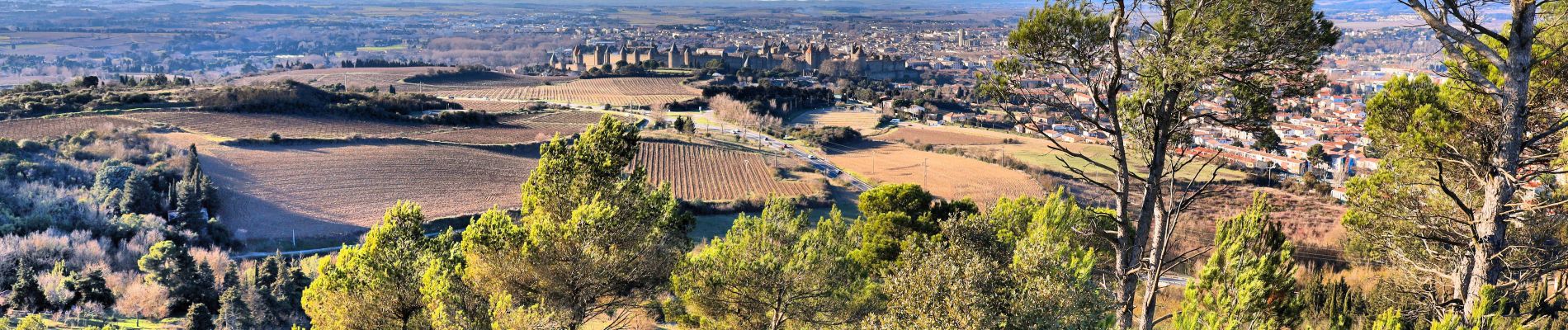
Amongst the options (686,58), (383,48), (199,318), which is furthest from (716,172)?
(383,48)

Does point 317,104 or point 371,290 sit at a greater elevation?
point 371,290

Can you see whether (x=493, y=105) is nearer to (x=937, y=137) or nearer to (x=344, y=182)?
(x=937, y=137)

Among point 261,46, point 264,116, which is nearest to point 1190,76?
point 264,116

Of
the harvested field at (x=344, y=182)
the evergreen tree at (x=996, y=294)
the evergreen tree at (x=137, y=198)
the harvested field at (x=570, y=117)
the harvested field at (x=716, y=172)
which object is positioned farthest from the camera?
the harvested field at (x=570, y=117)

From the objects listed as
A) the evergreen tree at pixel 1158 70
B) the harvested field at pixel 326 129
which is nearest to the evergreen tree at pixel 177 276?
the evergreen tree at pixel 1158 70

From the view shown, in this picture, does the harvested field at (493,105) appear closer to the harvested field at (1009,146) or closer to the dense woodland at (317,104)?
the dense woodland at (317,104)

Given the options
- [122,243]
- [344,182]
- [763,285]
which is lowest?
[122,243]
